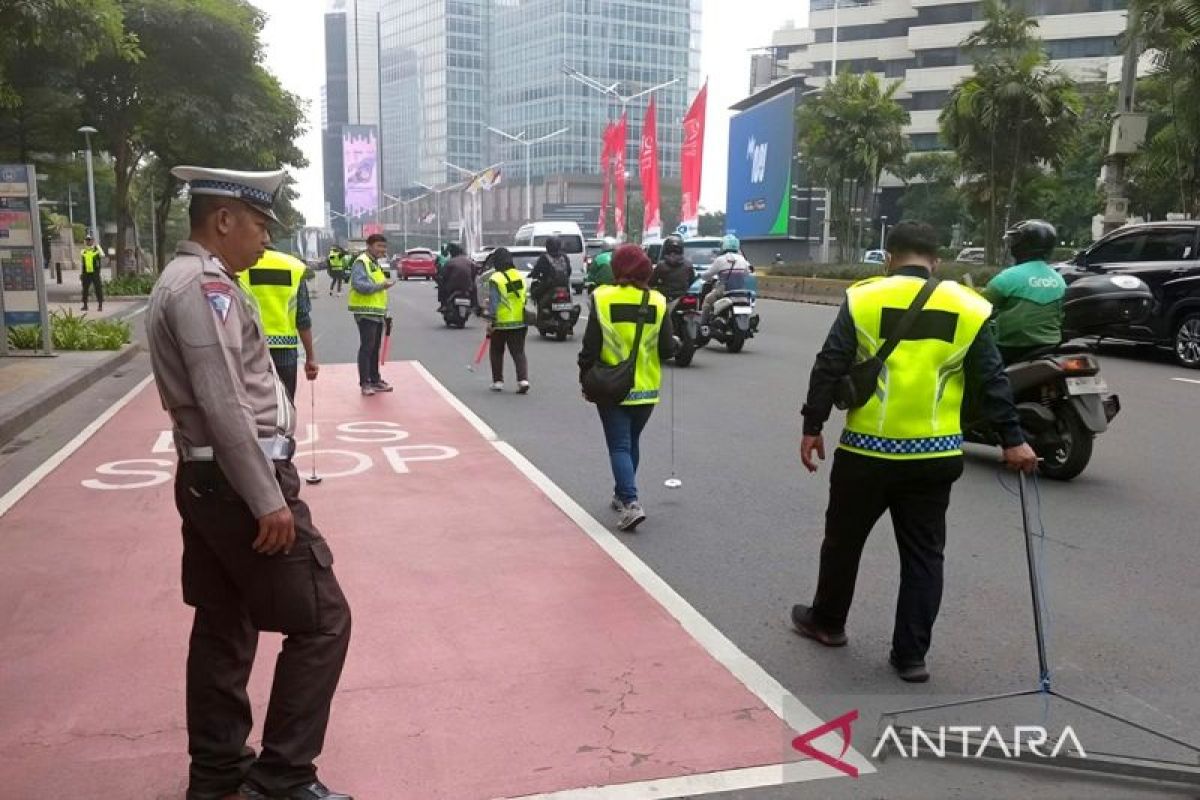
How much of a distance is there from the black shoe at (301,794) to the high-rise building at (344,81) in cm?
16440

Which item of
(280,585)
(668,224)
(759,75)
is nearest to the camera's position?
(280,585)

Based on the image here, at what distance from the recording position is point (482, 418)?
407 inches

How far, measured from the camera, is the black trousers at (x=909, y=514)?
400 centimetres

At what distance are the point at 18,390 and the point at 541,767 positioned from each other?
10.0m

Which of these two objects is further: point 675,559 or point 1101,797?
point 675,559

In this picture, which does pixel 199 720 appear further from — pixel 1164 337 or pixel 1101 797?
pixel 1164 337

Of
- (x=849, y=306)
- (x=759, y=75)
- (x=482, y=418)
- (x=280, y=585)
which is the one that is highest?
(x=759, y=75)

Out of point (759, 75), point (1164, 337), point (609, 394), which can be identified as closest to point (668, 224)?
point (759, 75)

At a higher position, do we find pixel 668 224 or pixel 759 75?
pixel 759 75

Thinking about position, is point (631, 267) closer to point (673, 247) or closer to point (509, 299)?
point (509, 299)

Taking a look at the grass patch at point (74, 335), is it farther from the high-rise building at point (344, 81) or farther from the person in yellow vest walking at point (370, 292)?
the high-rise building at point (344, 81)

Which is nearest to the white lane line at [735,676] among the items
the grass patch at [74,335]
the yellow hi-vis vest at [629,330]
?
the yellow hi-vis vest at [629,330]

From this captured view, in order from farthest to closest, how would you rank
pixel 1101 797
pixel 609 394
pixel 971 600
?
pixel 609 394, pixel 971 600, pixel 1101 797

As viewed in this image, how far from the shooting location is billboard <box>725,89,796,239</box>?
49156mm
